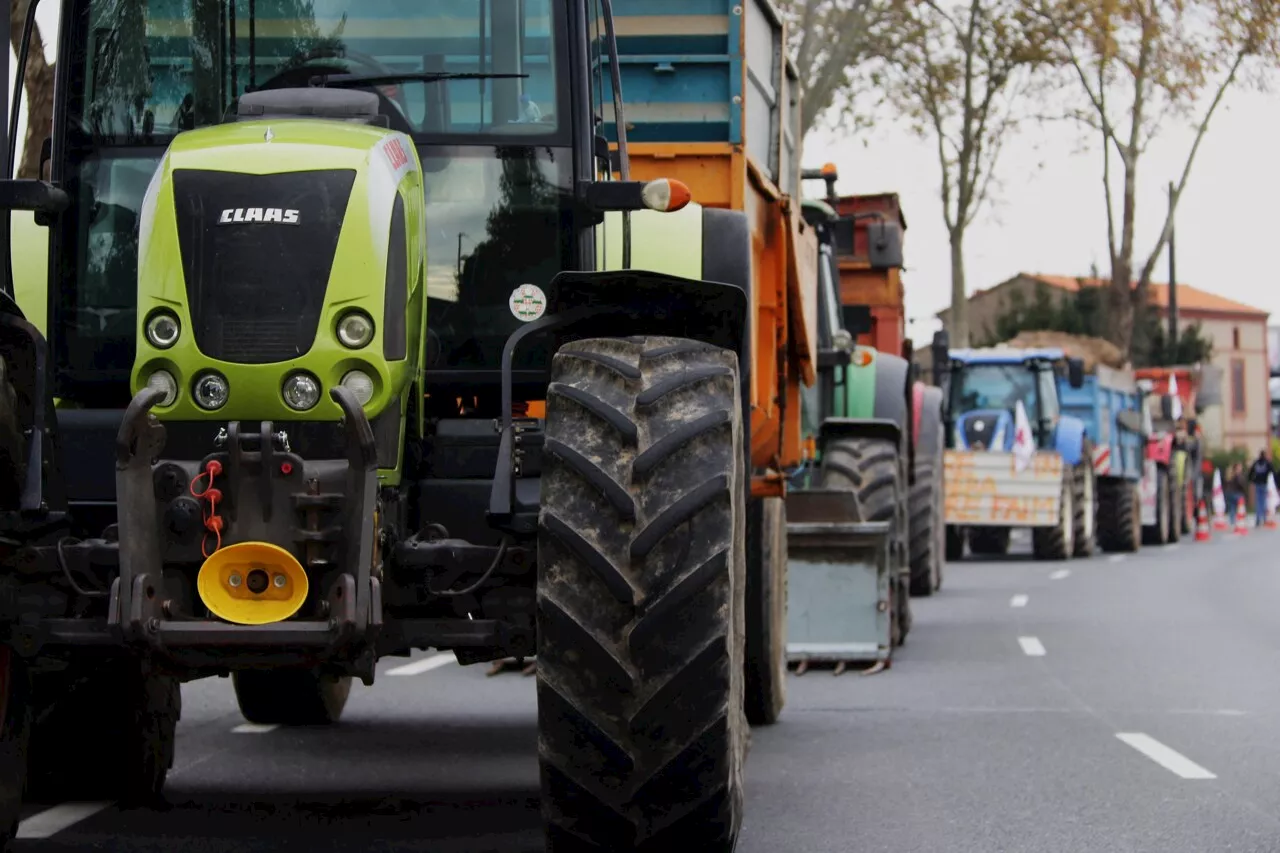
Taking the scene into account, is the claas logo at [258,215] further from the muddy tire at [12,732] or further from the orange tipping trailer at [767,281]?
the orange tipping trailer at [767,281]

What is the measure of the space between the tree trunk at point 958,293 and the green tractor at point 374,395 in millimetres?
41421

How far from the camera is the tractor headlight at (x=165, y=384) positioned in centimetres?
587

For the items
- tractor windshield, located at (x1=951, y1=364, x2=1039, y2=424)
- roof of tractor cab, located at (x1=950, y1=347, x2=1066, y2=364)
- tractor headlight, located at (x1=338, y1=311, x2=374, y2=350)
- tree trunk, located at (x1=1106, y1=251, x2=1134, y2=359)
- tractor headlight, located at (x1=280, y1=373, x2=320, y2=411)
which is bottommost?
tractor headlight, located at (x1=280, y1=373, x2=320, y2=411)

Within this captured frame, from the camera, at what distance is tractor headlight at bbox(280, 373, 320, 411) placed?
5.85m

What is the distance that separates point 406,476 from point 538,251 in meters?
0.94

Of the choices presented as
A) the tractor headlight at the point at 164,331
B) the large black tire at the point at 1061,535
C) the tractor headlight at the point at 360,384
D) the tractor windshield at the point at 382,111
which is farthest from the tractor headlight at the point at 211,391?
the large black tire at the point at 1061,535

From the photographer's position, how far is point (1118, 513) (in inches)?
1364

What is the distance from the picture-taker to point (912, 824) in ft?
25.3

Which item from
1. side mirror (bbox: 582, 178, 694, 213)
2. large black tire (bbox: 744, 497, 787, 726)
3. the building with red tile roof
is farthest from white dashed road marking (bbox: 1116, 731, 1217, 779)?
the building with red tile roof

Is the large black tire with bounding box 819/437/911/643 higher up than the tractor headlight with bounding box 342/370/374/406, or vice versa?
the tractor headlight with bounding box 342/370/374/406

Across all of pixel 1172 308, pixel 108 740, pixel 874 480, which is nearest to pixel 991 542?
pixel 874 480

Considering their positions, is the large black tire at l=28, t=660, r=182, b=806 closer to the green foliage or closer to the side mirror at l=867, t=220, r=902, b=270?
the side mirror at l=867, t=220, r=902, b=270

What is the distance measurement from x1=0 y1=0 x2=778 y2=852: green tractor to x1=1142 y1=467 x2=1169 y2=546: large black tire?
111 ft

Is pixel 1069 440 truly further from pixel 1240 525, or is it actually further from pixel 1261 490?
pixel 1261 490
